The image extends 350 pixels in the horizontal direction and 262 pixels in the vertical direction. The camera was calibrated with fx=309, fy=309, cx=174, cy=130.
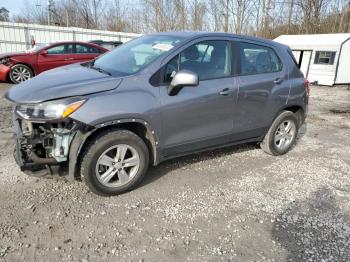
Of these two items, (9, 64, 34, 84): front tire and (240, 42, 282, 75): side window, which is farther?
(9, 64, 34, 84): front tire

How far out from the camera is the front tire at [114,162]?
3.26 m

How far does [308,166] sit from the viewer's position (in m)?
4.80

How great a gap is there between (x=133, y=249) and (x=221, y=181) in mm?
1717

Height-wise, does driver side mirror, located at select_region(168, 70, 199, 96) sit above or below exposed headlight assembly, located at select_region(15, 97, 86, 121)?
above

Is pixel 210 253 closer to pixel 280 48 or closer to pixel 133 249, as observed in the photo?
pixel 133 249

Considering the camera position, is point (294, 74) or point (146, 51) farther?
point (294, 74)

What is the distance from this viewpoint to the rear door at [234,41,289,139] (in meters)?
4.27

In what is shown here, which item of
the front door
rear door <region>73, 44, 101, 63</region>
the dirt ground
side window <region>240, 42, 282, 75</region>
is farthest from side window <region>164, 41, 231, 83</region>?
rear door <region>73, 44, 101, 63</region>

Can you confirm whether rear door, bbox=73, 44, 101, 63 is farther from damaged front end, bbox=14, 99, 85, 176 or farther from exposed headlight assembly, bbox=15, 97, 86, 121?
exposed headlight assembly, bbox=15, 97, 86, 121

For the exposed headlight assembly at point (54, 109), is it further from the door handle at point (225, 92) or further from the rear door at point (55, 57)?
the rear door at point (55, 57)

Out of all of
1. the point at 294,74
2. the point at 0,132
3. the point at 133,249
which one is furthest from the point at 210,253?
the point at 0,132

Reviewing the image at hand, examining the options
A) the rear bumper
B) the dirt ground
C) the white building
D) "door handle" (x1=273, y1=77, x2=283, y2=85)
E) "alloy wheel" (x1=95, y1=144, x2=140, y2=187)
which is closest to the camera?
the dirt ground

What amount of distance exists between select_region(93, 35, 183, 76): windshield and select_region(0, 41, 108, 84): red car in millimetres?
6777

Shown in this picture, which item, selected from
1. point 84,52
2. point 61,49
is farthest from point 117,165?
point 84,52
